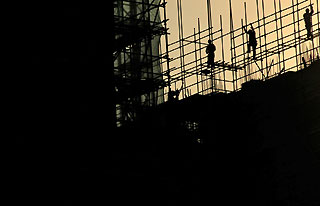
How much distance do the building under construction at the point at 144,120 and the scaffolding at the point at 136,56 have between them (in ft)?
0.16

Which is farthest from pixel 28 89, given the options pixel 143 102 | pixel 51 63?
pixel 143 102

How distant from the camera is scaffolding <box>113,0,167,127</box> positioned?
96.4 feet

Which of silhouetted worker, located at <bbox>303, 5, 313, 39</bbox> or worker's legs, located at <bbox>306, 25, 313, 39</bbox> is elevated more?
silhouetted worker, located at <bbox>303, 5, 313, 39</bbox>

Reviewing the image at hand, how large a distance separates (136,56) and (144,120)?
2.33 m

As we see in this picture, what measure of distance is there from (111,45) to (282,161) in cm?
696

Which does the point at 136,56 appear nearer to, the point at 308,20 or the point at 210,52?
the point at 210,52

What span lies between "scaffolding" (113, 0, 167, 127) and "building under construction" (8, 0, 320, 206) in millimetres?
48

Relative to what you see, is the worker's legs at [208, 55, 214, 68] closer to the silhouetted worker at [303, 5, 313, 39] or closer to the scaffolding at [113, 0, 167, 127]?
the scaffolding at [113, 0, 167, 127]

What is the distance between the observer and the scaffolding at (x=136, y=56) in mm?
29391

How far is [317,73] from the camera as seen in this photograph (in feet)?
81.6

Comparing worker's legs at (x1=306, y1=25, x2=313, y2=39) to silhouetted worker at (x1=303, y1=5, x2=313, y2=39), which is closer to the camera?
worker's legs at (x1=306, y1=25, x2=313, y2=39)

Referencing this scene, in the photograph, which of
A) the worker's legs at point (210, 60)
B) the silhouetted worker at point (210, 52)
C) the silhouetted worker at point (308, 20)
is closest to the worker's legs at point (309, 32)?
the silhouetted worker at point (308, 20)

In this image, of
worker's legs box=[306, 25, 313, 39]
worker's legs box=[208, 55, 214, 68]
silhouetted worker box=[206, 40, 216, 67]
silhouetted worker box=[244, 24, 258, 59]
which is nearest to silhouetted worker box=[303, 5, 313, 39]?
worker's legs box=[306, 25, 313, 39]

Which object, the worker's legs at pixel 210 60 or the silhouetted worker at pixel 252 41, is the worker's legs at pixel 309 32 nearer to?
the silhouetted worker at pixel 252 41
